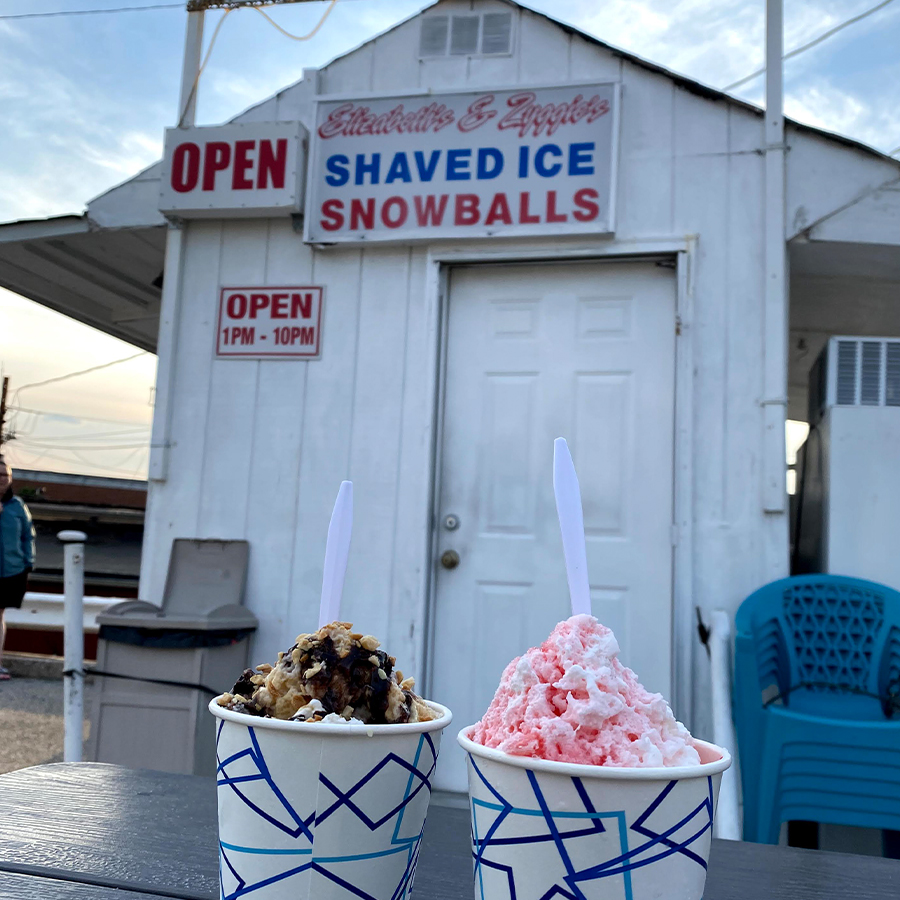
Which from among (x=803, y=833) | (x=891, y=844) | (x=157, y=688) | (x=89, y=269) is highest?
(x=89, y=269)

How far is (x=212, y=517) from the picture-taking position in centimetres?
372

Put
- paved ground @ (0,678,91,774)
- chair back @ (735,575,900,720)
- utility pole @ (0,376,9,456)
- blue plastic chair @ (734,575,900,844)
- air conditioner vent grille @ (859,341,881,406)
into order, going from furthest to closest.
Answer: utility pole @ (0,376,9,456) < paved ground @ (0,678,91,774) < air conditioner vent grille @ (859,341,881,406) < chair back @ (735,575,900,720) < blue plastic chair @ (734,575,900,844)

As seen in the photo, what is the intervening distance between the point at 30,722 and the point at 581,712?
4.99 metres

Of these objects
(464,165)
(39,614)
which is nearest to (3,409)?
(39,614)

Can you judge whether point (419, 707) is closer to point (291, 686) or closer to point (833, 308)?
point (291, 686)

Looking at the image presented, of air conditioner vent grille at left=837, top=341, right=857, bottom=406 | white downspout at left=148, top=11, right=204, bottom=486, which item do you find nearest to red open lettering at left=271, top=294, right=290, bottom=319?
white downspout at left=148, top=11, right=204, bottom=486

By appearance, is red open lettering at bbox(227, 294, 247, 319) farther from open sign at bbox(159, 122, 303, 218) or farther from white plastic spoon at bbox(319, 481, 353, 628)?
white plastic spoon at bbox(319, 481, 353, 628)

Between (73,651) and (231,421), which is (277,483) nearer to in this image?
(231,421)

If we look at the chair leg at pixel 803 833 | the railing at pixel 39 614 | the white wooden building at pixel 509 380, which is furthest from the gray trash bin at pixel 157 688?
the railing at pixel 39 614

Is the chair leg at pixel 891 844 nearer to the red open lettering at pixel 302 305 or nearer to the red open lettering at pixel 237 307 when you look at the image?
the red open lettering at pixel 302 305

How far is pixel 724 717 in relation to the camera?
2609 mm

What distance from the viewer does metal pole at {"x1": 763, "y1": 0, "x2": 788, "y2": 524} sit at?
314 centimetres

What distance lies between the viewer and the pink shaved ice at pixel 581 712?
62cm

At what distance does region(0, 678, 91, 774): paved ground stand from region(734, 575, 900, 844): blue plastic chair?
2706 millimetres
